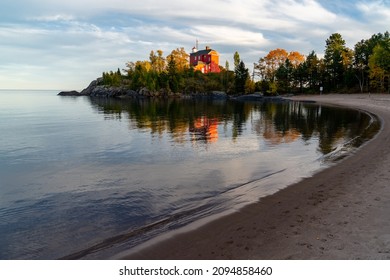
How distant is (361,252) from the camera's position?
20.9 ft

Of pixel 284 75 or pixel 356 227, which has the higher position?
pixel 284 75

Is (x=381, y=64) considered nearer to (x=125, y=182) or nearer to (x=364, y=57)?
(x=364, y=57)

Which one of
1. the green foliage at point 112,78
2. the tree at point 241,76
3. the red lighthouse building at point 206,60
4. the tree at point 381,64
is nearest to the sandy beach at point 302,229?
the tree at point 381,64

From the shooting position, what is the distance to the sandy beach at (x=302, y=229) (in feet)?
22.0

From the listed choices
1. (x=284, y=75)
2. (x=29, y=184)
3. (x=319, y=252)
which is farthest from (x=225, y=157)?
(x=284, y=75)

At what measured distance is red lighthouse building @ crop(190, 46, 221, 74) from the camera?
147 m

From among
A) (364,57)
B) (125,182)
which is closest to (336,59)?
(364,57)

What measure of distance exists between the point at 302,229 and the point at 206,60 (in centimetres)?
14824

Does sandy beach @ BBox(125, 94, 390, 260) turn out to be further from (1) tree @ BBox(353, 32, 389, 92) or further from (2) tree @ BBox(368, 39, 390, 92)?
(1) tree @ BBox(353, 32, 389, 92)

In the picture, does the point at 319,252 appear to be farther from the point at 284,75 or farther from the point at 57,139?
the point at 284,75

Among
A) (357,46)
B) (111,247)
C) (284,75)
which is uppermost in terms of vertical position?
(357,46)

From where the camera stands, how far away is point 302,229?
7875 millimetres

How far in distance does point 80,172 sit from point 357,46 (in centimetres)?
9633

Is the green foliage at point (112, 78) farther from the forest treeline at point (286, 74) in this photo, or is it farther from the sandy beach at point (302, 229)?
the sandy beach at point (302, 229)
